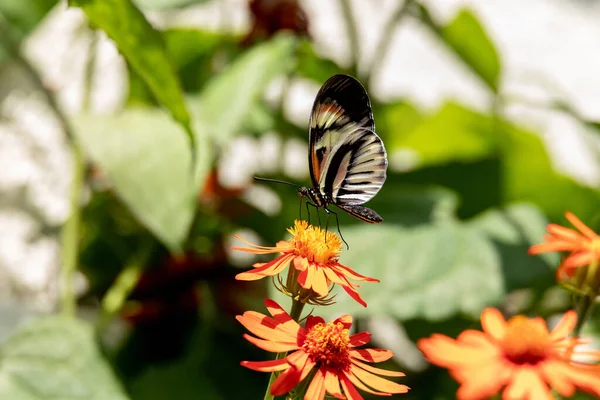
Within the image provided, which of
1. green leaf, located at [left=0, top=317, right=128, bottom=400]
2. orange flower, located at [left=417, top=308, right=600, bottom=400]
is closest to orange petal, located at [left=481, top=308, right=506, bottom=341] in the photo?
orange flower, located at [left=417, top=308, right=600, bottom=400]

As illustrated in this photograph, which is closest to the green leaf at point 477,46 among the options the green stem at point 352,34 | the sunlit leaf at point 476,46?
the sunlit leaf at point 476,46

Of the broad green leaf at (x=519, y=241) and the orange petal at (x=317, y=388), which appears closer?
the orange petal at (x=317, y=388)

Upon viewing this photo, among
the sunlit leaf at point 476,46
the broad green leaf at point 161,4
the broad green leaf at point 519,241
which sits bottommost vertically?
the broad green leaf at point 519,241

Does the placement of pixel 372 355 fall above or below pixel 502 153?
below

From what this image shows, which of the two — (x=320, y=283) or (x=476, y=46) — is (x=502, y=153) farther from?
(x=320, y=283)

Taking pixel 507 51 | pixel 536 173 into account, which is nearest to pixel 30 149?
pixel 536 173

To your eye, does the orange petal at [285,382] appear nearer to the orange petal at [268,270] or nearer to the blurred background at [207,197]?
the orange petal at [268,270]

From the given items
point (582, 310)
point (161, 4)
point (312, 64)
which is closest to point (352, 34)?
point (312, 64)
